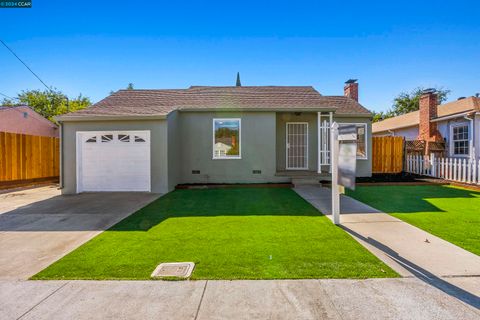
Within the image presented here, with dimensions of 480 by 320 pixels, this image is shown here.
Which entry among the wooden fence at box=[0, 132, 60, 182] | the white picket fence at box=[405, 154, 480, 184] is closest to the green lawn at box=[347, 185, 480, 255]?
the white picket fence at box=[405, 154, 480, 184]

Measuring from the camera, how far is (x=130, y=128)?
31.3 ft

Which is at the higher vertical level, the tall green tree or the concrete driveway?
the tall green tree

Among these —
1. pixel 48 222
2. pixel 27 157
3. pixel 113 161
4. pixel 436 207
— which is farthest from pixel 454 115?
pixel 27 157

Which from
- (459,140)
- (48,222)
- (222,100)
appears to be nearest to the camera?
(48,222)

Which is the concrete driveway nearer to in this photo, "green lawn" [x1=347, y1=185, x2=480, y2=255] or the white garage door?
the white garage door

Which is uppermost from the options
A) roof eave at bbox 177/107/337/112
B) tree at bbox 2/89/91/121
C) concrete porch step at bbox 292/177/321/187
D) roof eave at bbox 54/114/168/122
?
Answer: tree at bbox 2/89/91/121

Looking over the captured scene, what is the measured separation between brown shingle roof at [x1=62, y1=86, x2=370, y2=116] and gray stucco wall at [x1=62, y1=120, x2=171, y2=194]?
0.68m

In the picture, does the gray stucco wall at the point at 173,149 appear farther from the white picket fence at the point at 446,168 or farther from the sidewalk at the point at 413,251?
the white picket fence at the point at 446,168

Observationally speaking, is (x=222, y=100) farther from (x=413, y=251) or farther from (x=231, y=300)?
(x=231, y=300)

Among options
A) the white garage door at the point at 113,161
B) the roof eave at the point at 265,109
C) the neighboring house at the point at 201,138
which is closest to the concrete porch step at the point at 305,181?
the neighboring house at the point at 201,138

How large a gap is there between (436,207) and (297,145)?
247 inches

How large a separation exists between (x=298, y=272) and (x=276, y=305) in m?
0.76

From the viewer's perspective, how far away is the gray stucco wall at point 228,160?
10938 mm

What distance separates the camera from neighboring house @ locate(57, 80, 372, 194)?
377 inches
